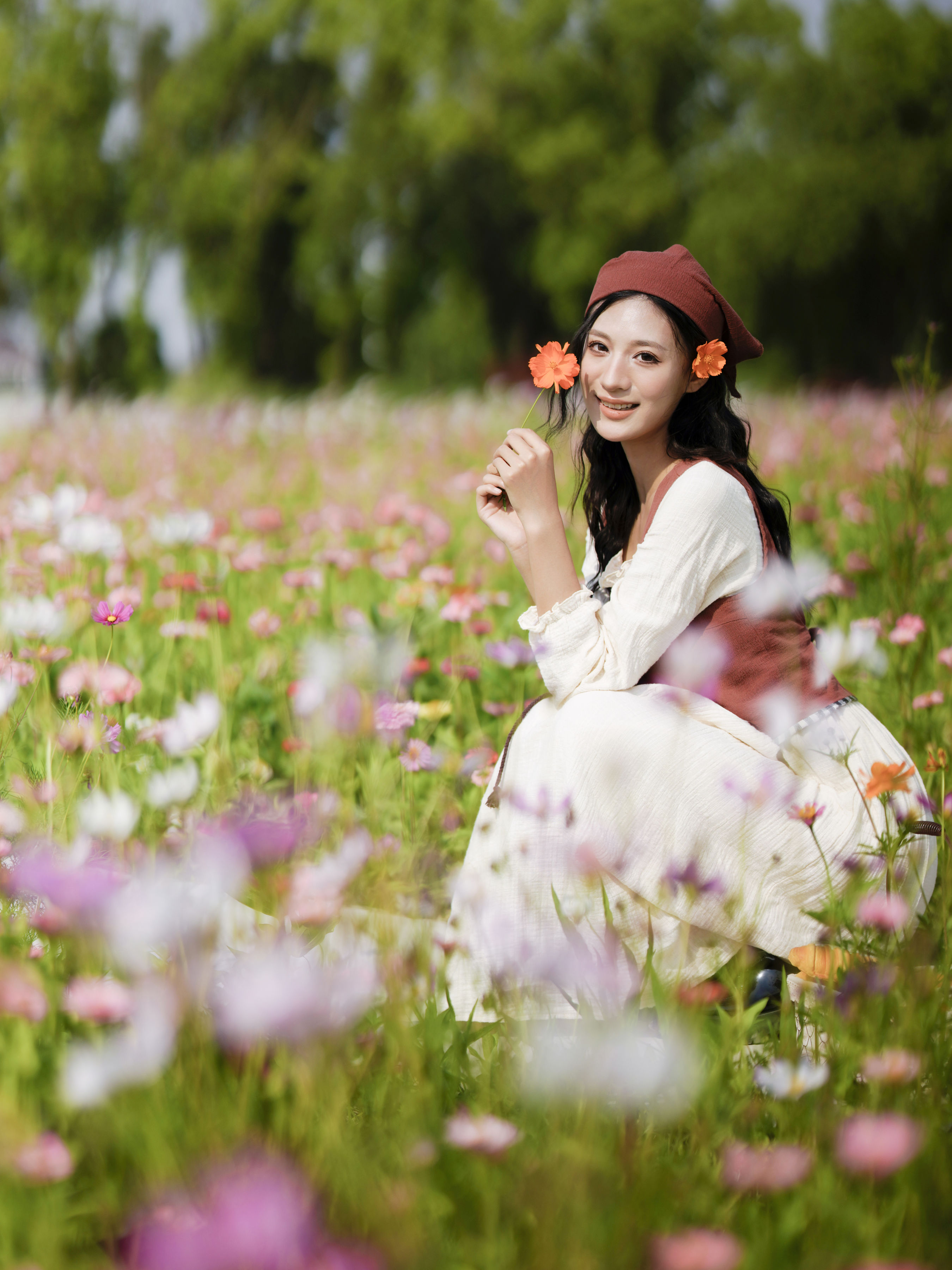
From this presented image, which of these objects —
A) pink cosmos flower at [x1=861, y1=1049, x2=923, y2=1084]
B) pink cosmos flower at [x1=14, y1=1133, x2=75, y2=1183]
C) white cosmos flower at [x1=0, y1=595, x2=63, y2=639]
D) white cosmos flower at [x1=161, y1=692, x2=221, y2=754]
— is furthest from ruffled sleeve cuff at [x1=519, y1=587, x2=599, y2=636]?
pink cosmos flower at [x1=14, y1=1133, x2=75, y2=1183]

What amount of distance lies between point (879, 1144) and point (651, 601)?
93cm

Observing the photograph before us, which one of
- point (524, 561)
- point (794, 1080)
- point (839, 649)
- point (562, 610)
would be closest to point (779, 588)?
point (839, 649)

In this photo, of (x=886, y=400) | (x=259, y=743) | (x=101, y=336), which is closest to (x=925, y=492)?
(x=259, y=743)

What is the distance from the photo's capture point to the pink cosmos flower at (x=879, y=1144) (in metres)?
0.73

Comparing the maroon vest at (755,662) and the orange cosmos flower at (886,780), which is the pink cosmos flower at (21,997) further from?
the maroon vest at (755,662)

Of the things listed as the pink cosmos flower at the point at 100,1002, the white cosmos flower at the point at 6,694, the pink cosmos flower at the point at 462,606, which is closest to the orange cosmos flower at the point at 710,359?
the pink cosmos flower at the point at 462,606

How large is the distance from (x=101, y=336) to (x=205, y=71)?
5.13 m

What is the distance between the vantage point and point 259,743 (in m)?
2.28

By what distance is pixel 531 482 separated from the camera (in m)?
1.62

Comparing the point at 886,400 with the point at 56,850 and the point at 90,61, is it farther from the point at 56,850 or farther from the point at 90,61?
the point at 90,61

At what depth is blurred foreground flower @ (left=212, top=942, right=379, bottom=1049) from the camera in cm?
71

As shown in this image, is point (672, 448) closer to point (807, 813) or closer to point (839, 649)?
point (839, 649)

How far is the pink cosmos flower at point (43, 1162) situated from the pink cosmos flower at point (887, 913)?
796mm

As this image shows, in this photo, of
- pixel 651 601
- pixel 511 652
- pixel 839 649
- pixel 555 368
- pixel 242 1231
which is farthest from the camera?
pixel 511 652
